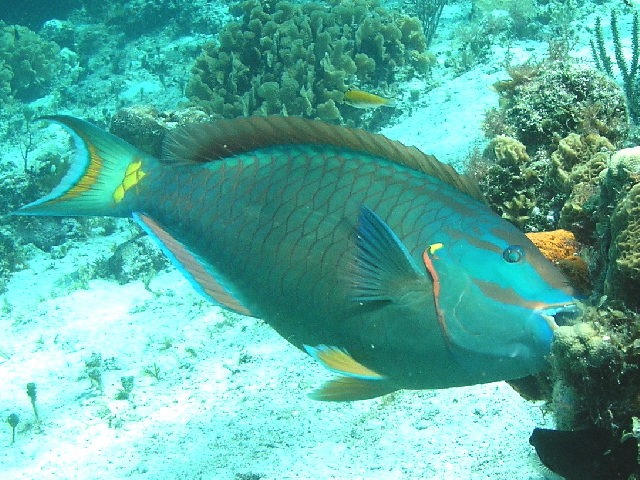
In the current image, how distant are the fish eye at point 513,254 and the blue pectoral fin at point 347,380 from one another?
1.88ft

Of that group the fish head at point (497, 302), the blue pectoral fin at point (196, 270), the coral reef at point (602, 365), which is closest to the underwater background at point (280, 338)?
the coral reef at point (602, 365)

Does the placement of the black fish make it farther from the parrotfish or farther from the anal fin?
the anal fin

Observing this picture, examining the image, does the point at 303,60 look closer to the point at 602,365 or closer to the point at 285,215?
the point at 285,215

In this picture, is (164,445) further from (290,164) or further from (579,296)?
(579,296)

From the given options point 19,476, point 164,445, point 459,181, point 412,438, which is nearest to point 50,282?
point 19,476

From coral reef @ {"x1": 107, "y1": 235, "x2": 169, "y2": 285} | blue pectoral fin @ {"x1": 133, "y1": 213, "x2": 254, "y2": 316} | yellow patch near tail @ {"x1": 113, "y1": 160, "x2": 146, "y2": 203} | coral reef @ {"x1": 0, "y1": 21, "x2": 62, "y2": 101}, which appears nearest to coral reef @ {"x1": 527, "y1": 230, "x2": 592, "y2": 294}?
blue pectoral fin @ {"x1": 133, "y1": 213, "x2": 254, "y2": 316}

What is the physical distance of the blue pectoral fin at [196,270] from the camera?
197 centimetres

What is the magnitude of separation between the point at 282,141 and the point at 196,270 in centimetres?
65

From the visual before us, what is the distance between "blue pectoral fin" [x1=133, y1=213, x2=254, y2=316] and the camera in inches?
77.7

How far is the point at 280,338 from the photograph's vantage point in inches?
194

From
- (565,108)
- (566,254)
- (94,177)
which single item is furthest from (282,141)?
(565,108)

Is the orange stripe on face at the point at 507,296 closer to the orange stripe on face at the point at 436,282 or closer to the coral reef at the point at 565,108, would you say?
the orange stripe on face at the point at 436,282

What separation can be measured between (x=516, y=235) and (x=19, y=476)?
429 centimetres

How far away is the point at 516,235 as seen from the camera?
159cm
